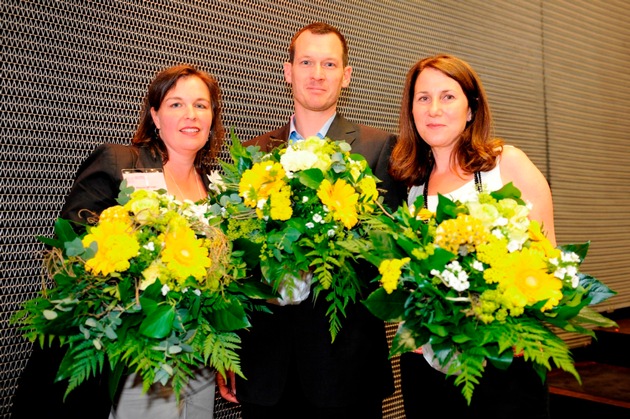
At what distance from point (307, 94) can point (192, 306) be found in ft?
3.67

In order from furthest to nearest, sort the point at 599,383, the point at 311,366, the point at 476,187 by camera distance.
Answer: the point at 599,383
the point at 476,187
the point at 311,366

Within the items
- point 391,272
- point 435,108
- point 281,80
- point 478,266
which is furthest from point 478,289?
point 281,80

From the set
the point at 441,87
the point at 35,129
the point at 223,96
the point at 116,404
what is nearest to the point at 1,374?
the point at 116,404

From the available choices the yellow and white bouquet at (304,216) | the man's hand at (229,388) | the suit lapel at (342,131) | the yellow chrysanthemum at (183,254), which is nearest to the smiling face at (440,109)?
the suit lapel at (342,131)

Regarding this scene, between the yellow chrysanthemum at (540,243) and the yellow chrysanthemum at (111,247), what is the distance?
97 centimetres

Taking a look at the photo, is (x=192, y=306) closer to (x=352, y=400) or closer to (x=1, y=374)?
(x=352, y=400)

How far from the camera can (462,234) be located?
1316 millimetres

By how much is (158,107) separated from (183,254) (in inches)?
36.4

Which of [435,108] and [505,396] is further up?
[435,108]

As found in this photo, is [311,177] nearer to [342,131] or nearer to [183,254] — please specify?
[183,254]

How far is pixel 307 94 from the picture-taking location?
7.39 feet

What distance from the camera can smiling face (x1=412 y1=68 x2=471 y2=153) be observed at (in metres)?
2.03

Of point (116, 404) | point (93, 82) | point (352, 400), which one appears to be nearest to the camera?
point (116, 404)

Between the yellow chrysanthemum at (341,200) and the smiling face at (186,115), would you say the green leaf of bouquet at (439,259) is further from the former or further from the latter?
the smiling face at (186,115)
